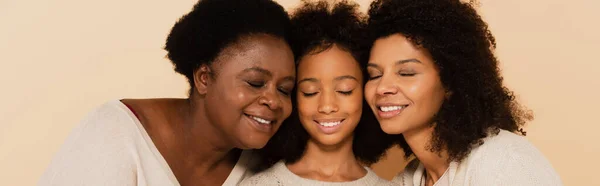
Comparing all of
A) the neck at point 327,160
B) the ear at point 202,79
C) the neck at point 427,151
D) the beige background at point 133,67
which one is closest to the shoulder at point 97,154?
the ear at point 202,79

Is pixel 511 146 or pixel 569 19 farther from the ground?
pixel 569 19

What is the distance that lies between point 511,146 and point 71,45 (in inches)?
93.4

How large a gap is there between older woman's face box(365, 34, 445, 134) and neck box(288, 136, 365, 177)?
0.36 metres

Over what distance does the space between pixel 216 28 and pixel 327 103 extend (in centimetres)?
52

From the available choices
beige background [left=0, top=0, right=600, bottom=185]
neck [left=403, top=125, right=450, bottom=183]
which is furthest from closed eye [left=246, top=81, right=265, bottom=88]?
beige background [left=0, top=0, right=600, bottom=185]

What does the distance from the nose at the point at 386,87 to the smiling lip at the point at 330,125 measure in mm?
279

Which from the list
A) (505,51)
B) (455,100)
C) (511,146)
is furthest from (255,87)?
(505,51)

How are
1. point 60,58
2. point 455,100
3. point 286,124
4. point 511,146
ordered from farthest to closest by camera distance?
point 60,58 → point 286,124 → point 455,100 → point 511,146

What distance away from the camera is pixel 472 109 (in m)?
2.60

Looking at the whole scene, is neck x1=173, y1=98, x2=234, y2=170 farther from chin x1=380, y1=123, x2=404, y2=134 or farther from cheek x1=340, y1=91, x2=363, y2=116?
chin x1=380, y1=123, x2=404, y2=134

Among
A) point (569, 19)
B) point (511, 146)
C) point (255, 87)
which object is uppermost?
point (569, 19)

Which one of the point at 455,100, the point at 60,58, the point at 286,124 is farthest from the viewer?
the point at 60,58

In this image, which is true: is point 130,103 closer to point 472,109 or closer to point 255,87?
point 255,87

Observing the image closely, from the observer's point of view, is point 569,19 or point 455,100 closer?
point 455,100
